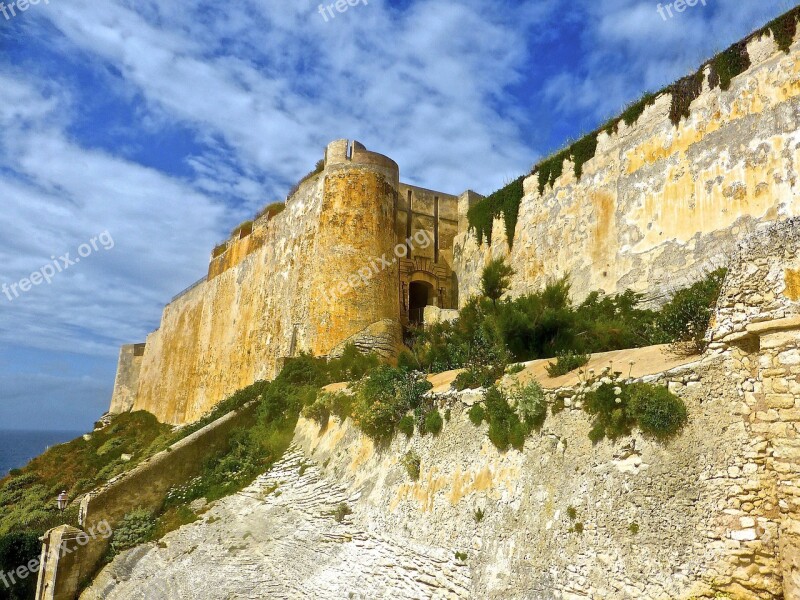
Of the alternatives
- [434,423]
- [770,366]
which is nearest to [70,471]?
[434,423]

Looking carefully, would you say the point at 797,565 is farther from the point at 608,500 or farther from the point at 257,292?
the point at 257,292

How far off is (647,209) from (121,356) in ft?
130

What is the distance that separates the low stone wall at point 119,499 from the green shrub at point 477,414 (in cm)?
923

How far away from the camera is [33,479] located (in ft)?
86.3

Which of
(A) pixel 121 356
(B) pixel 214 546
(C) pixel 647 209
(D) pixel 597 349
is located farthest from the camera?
(A) pixel 121 356

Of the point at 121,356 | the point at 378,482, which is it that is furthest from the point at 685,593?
the point at 121,356

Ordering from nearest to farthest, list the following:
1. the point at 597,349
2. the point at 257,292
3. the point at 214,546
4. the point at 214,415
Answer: the point at 597,349
the point at 214,546
the point at 214,415
the point at 257,292

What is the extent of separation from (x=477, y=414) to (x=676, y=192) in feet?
25.9

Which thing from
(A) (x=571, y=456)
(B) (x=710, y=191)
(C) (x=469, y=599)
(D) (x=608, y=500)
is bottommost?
(C) (x=469, y=599)

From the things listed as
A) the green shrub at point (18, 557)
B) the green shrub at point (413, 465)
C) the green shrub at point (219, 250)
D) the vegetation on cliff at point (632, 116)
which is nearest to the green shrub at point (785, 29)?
the vegetation on cliff at point (632, 116)

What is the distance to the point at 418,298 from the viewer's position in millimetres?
22547

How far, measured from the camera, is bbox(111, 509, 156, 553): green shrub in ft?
46.0

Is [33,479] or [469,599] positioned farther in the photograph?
[33,479]

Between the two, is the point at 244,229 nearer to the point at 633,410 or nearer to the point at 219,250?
the point at 219,250
